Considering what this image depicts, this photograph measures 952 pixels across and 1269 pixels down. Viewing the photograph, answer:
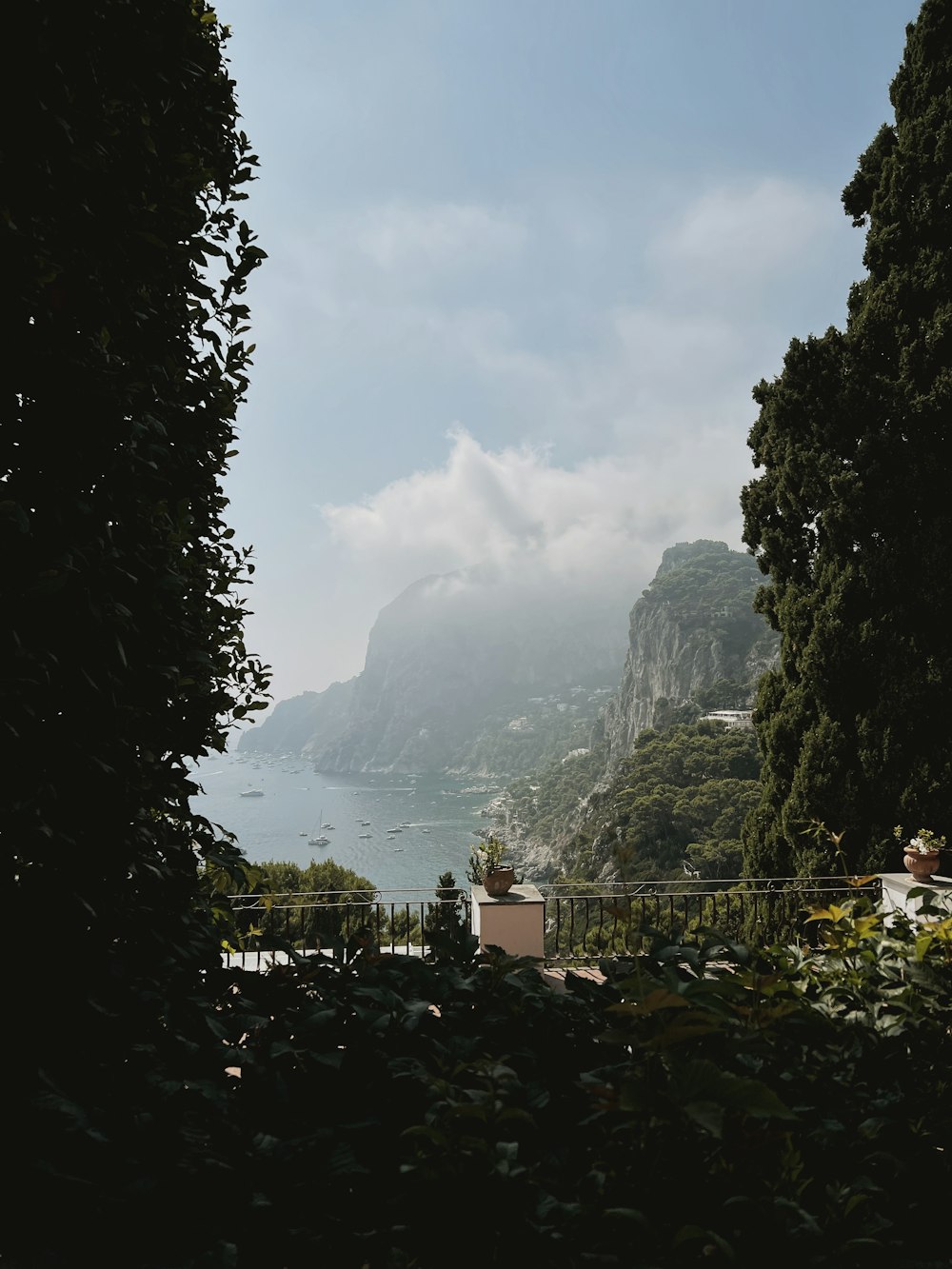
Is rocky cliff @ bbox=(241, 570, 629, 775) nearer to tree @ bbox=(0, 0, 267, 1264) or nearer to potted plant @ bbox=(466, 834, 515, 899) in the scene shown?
potted plant @ bbox=(466, 834, 515, 899)

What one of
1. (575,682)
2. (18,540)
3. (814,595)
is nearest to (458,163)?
(814,595)

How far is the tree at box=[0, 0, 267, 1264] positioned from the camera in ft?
3.60

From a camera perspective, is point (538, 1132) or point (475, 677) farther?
point (475, 677)

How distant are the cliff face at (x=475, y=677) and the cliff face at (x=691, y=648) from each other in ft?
70.4

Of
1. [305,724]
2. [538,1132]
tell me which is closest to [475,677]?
[305,724]

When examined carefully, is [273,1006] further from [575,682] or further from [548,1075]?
[575,682]

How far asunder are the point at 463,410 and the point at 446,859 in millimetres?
45449

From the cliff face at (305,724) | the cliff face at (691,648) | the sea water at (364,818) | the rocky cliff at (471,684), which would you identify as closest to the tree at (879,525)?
the cliff face at (691,648)

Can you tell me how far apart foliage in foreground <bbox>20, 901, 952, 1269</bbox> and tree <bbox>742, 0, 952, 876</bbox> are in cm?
586

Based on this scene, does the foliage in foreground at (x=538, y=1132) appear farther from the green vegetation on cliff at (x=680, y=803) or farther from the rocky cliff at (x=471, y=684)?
the rocky cliff at (x=471, y=684)

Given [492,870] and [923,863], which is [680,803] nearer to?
[923,863]

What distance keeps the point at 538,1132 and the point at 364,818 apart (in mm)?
64191

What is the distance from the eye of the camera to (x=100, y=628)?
1.34m

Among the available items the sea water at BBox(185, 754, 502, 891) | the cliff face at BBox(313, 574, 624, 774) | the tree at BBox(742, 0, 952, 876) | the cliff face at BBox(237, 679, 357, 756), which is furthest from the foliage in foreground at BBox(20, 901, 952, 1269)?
the cliff face at BBox(237, 679, 357, 756)
